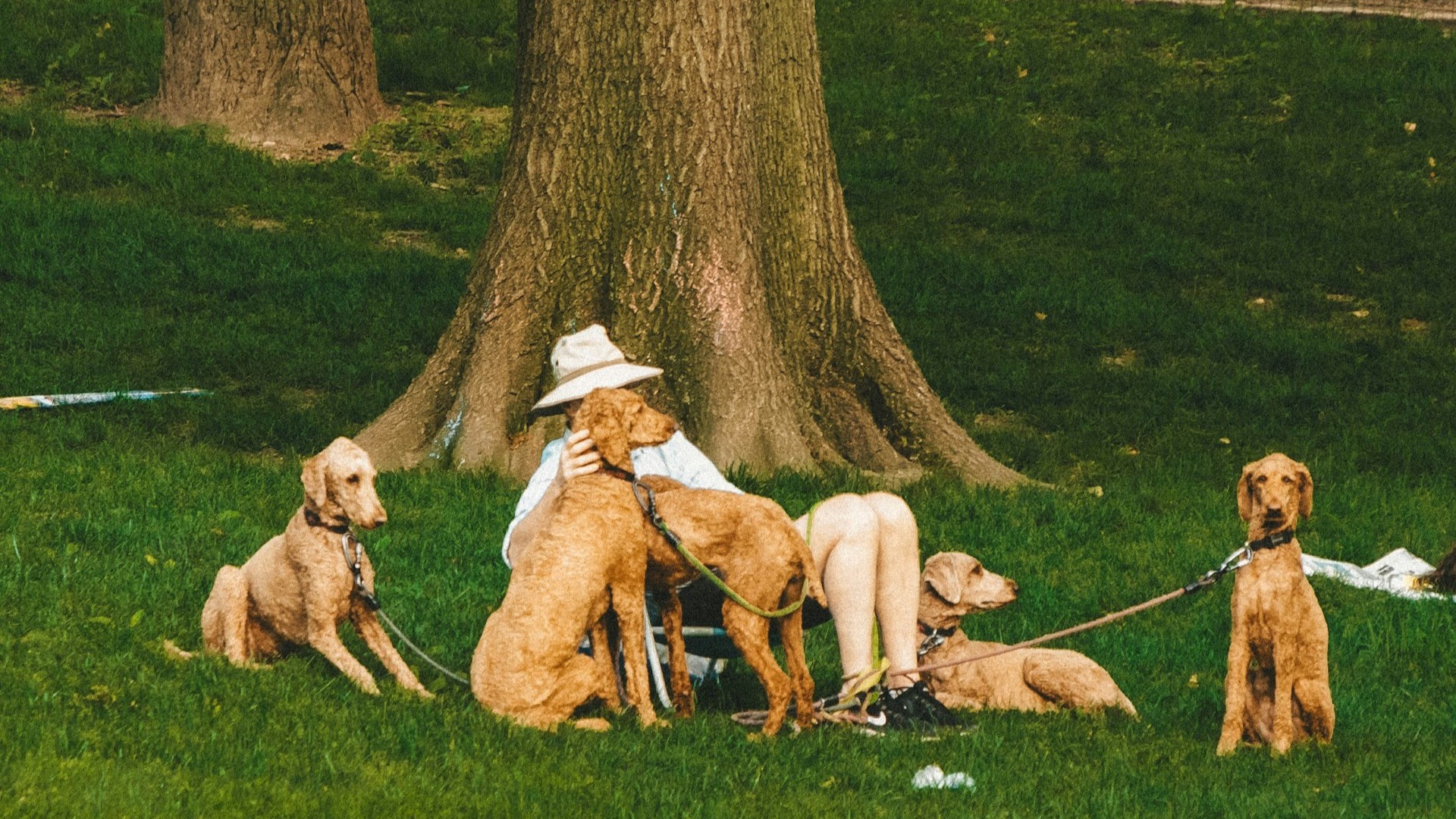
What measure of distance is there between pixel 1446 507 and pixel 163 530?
627cm

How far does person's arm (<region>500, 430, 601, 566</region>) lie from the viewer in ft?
16.8

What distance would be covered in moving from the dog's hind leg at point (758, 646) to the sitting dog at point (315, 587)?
3.30 ft

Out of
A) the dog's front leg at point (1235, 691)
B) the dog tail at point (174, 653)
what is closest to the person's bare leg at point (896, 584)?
the dog's front leg at point (1235, 691)

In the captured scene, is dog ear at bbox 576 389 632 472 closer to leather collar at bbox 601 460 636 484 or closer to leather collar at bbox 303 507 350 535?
leather collar at bbox 601 460 636 484

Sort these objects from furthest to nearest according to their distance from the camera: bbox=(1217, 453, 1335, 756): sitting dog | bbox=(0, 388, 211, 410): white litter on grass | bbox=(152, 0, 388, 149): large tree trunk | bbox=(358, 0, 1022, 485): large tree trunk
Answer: bbox=(152, 0, 388, 149): large tree trunk < bbox=(0, 388, 211, 410): white litter on grass < bbox=(358, 0, 1022, 485): large tree trunk < bbox=(1217, 453, 1335, 756): sitting dog

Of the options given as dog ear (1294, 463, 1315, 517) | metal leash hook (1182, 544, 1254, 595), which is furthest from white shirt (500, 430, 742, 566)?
dog ear (1294, 463, 1315, 517)

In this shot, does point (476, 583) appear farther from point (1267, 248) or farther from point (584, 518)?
point (1267, 248)

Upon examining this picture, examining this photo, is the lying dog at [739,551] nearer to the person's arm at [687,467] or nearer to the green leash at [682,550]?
the green leash at [682,550]

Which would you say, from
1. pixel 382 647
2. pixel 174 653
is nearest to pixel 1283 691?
pixel 382 647

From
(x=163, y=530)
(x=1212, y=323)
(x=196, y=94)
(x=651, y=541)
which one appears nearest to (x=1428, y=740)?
(x=651, y=541)

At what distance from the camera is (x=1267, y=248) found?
1331cm

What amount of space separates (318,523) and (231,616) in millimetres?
500

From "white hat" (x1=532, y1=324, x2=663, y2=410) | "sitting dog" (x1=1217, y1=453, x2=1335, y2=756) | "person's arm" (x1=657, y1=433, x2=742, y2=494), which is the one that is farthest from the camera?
"person's arm" (x1=657, y1=433, x2=742, y2=494)

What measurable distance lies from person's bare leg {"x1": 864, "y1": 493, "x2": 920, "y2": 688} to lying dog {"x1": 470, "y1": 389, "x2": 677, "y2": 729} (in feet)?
2.95
